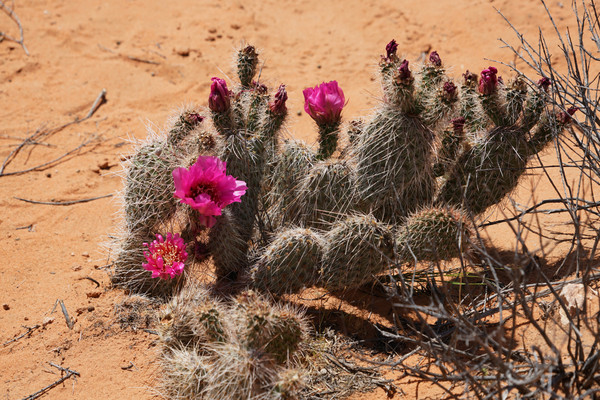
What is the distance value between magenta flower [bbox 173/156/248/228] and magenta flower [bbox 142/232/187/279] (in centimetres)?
26

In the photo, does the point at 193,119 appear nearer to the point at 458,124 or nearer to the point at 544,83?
the point at 458,124

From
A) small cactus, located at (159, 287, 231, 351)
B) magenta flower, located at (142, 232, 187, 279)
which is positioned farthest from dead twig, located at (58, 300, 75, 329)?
small cactus, located at (159, 287, 231, 351)

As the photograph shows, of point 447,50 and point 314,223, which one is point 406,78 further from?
point 447,50

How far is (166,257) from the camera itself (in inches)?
108

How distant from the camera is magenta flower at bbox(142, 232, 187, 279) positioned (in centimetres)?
272

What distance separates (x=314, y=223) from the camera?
287cm

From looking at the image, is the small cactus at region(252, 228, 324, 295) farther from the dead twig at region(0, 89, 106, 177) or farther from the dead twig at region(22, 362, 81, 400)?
the dead twig at region(0, 89, 106, 177)

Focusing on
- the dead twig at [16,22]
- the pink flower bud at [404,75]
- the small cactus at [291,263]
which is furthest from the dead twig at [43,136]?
the pink flower bud at [404,75]

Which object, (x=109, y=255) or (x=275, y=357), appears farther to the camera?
(x=109, y=255)

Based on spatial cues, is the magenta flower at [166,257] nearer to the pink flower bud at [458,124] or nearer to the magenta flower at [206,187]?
the magenta flower at [206,187]

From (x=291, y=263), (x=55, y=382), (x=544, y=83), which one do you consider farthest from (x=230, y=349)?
(x=544, y=83)

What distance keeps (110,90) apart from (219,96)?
288 cm

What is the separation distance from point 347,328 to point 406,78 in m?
1.20

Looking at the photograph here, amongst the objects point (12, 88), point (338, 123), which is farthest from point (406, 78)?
point (12, 88)
